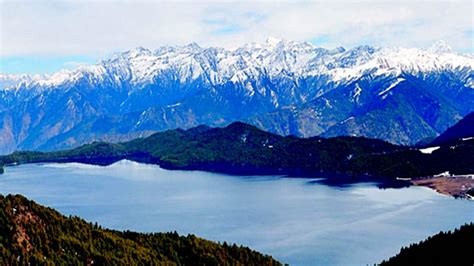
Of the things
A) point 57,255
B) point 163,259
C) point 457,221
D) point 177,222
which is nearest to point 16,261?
point 57,255

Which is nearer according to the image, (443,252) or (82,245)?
(82,245)

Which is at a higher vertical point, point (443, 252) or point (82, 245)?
point (82, 245)

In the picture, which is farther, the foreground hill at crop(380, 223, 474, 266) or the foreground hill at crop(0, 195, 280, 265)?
the foreground hill at crop(380, 223, 474, 266)

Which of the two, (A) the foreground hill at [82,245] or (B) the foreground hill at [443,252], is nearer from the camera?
(A) the foreground hill at [82,245]

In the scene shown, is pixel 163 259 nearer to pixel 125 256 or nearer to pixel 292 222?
pixel 125 256
